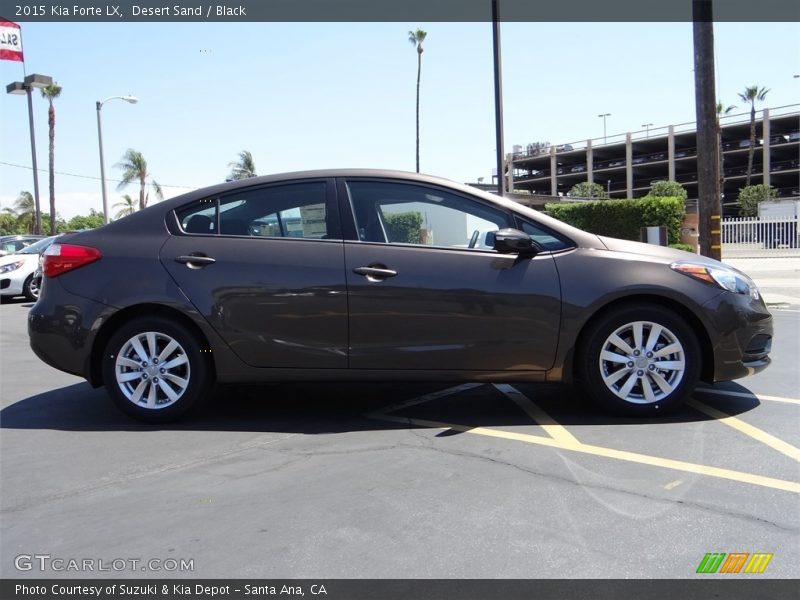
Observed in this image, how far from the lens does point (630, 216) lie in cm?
2806

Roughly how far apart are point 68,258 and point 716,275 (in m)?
4.37

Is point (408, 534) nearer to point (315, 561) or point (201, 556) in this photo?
point (315, 561)

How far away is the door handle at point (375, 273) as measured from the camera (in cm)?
451

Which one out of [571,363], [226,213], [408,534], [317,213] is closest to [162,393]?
[226,213]

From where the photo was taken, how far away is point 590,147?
91875mm

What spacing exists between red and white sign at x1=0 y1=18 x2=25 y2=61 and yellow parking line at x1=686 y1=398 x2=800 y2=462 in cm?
2967

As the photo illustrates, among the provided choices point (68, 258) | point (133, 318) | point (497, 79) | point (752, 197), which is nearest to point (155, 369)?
point (133, 318)

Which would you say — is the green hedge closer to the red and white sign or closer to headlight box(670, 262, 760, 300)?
headlight box(670, 262, 760, 300)

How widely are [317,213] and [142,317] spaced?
1.37m

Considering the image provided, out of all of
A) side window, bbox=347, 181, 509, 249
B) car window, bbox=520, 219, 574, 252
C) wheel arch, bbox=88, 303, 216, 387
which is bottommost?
wheel arch, bbox=88, 303, 216, 387

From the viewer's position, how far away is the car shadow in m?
4.64

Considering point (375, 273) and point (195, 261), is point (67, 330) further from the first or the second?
point (375, 273)

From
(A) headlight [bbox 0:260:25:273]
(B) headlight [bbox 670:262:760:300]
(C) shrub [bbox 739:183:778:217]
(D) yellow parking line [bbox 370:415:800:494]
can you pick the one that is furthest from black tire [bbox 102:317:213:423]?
(C) shrub [bbox 739:183:778:217]

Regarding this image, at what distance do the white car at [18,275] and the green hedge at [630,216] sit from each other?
57.5 feet
